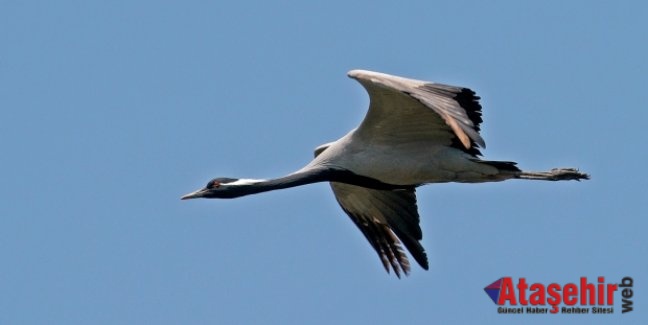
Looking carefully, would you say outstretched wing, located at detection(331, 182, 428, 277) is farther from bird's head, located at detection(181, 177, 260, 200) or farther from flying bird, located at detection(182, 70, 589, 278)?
bird's head, located at detection(181, 177, 260, 200)

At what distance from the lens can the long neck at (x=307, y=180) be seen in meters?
21.4

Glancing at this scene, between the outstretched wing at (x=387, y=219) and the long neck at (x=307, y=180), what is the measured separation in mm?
1829

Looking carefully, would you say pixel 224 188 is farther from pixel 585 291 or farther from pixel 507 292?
pixel 585 291

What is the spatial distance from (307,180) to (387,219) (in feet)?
8.90

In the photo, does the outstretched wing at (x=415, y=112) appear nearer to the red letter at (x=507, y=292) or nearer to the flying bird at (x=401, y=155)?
the flying bird at (x=401, y=155)

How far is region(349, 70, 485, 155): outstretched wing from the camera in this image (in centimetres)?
1908

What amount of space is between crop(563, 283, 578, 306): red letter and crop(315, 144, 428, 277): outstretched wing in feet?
8.14

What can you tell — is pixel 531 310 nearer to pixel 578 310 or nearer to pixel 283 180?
pixel 578 310

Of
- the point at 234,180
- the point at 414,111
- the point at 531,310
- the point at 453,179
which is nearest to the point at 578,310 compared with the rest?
the point at 531,310

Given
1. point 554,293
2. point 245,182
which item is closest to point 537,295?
point 554,293

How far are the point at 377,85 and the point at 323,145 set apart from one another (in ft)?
11.4

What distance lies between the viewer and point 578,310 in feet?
72.2

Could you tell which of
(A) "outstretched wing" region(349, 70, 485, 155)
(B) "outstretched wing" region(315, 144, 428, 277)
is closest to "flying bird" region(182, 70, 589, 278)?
(A) "outstretched wing" region(349, 70, 485, 155)

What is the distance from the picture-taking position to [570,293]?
22.5 m
